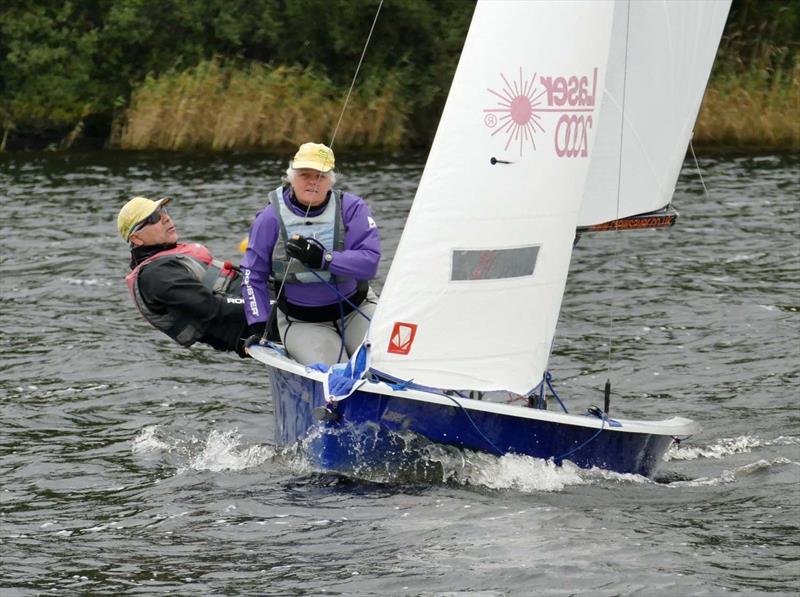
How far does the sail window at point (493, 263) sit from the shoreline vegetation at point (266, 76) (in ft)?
59.0

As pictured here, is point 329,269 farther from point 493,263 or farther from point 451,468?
point 451,468

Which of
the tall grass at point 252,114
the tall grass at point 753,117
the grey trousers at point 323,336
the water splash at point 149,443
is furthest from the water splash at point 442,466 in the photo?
the tall grass at point 252,114

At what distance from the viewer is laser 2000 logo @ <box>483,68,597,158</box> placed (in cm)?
714

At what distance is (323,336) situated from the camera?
8.02m

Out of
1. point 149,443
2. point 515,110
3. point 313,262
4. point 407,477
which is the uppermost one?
point 515,110

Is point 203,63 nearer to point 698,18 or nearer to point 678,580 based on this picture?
point 698,18

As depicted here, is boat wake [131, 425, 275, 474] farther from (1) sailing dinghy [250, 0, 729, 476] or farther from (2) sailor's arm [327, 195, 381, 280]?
(2) sailor's arm [327, 195, 381, 280]

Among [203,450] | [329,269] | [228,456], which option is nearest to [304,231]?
[329,269]

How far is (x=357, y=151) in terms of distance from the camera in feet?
85.5

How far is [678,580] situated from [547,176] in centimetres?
231

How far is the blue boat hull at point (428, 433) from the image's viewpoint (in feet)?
23.1

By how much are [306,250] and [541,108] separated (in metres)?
1.44

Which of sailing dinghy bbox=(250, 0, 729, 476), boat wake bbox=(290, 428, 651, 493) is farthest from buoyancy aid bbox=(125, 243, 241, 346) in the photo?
boat wake bbox=(290, 428, 651, 493)

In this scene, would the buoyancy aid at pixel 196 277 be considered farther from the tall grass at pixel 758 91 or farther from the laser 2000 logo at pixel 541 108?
the tall grass at pixel 758 91
